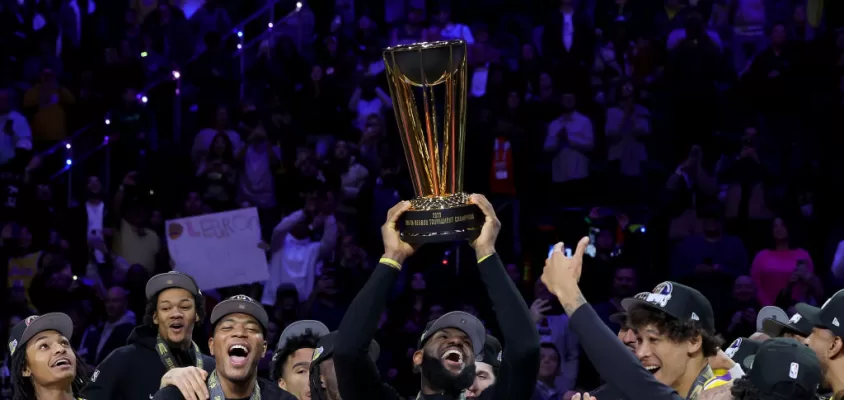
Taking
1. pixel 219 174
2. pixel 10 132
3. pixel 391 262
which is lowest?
pixel 391 262

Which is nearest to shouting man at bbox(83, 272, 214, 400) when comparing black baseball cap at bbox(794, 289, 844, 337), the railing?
black baseball cap at bbox(794, 289, 844, 337)

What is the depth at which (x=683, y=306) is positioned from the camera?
505 centimetres

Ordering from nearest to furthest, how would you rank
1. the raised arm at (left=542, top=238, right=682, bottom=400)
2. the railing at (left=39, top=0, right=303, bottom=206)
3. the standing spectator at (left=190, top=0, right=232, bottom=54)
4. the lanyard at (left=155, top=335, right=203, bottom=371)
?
the raised arm at (left=542, top=238, right=682, bottom=400)
the lanyard at (left=155, top=335, right=203, bottom=371)
the railing at (left=39, top=0, right=303, bottom=206)
the standing spectator at (left=190, top=0, right=232, bottom=54)

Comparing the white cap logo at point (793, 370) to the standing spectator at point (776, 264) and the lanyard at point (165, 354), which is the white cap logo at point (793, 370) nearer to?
the lanyard at point (165, 354)

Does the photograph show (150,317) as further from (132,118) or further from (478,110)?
(132,118)

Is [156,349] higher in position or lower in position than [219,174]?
lower

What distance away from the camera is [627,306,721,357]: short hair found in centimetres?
503

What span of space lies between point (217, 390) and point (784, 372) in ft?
8.19

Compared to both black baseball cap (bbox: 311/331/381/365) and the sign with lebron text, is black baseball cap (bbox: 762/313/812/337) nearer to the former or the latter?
black baseball cap (bbox: 311/331/381/365)

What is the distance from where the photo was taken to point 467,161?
12.7 m

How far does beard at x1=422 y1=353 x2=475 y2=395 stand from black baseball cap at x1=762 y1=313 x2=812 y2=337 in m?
1.34

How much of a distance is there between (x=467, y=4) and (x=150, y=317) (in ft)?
32.1

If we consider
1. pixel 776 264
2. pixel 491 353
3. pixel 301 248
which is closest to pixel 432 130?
pixel 491 353

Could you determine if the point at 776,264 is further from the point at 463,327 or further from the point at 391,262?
the point at 391,262
